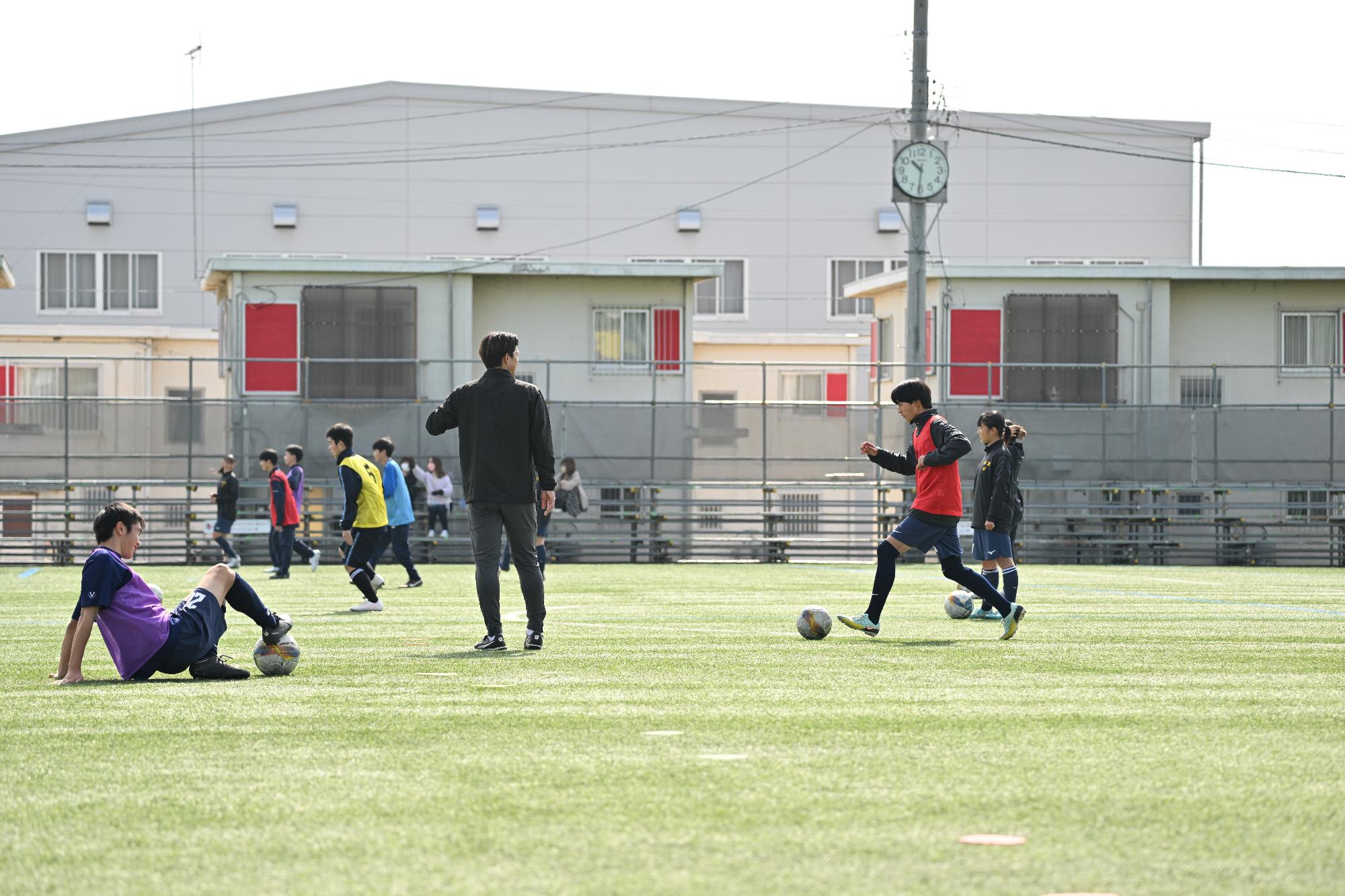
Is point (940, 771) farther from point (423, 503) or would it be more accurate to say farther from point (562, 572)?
point (423, 503)

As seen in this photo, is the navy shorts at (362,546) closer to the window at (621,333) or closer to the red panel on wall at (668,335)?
the window at (621,333)

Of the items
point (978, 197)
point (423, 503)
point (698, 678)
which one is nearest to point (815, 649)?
point (698, 678)

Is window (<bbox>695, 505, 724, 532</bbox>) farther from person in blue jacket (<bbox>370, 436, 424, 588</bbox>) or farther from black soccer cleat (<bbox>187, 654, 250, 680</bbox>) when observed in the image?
black soccer cleat (<bbox>187, 654, 250, 680</bbox>)

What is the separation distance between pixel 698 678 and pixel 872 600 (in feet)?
10.6

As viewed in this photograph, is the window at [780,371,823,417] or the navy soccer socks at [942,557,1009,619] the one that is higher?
the window at [780,371,823,417]

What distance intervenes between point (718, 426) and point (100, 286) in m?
25.7

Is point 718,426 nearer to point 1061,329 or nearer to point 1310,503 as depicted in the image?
point 1061,329

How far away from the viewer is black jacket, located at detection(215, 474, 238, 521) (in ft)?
86.1

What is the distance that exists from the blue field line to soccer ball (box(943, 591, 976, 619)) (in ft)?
10.7

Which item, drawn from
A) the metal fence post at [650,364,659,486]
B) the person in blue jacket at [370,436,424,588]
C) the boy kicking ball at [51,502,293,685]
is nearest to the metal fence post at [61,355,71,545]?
the metal fence post at [650,364,659,486]

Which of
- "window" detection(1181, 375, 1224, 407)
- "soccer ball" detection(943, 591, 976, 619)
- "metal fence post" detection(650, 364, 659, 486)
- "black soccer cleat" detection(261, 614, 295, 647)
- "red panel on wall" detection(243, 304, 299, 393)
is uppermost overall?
"red panel on wall" detection(243, 304, 299, 393)

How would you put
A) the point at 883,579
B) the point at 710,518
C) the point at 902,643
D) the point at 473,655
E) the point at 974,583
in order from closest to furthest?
the point at 473,655
the point at 902,643
the point at 883,579
the point at 974,583
the point at 710,518

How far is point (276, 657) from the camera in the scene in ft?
32.6

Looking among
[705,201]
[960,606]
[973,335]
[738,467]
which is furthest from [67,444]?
[705,201]
